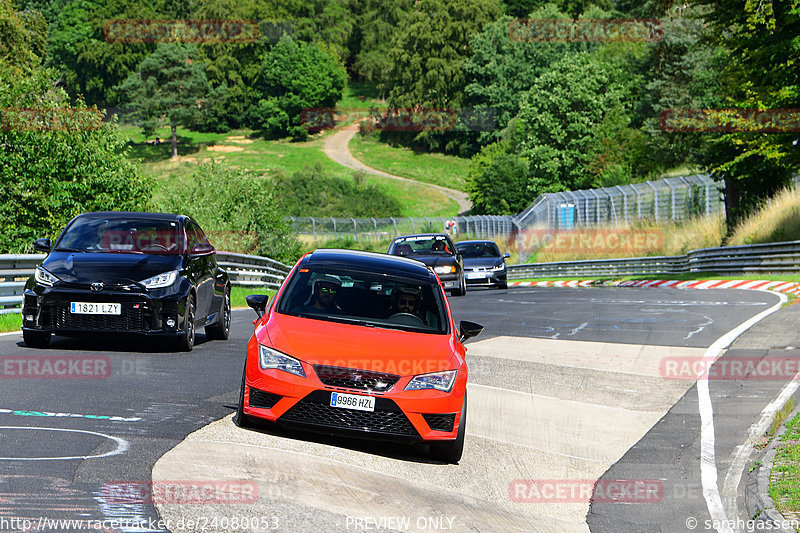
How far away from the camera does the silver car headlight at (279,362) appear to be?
24.1ft

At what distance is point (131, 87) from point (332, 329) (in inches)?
4987

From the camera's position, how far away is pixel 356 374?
24.0 ft

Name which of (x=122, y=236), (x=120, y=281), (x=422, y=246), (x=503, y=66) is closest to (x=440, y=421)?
(x=120, y=281)

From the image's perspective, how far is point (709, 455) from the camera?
8.45 metres

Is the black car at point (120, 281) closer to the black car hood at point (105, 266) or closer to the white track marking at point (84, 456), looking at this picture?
the black car hood at point (105, 266)

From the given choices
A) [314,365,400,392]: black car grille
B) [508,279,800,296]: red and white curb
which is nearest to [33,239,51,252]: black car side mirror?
[314,365,400,392]: black car grille

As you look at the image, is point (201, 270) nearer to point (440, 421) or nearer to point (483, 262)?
point (440, 421)

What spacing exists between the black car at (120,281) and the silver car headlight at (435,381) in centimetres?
507

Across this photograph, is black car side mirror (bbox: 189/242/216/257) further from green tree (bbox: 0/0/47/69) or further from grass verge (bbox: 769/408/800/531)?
green tree (bbox: 0/0/47/69)

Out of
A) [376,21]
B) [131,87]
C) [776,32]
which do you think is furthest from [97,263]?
[376,21]

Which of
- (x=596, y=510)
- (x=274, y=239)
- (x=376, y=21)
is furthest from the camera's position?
(x=376, y=21)

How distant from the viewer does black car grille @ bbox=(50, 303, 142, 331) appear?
11375mm

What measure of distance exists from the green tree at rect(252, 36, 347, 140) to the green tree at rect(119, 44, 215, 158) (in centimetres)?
982

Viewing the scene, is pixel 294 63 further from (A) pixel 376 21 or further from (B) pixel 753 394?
(B) pixel 753 394
